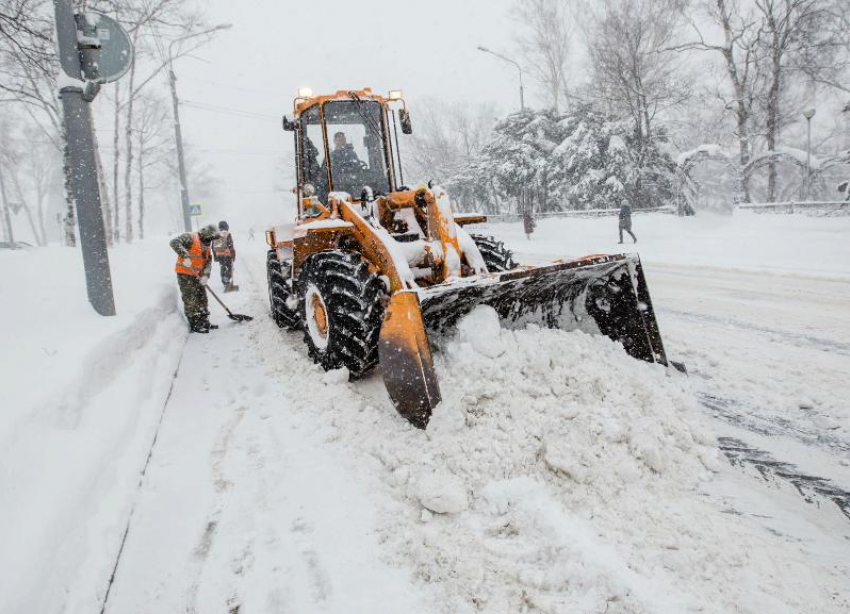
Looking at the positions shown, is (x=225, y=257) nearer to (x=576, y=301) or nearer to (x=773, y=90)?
(x=576, y=301)

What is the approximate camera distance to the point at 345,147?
17.8ft

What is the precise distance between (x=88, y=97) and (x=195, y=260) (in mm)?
2796

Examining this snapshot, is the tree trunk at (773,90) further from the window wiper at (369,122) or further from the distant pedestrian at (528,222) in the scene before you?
the window wiper at (369,122)

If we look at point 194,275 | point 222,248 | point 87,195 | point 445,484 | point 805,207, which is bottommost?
point 445,484

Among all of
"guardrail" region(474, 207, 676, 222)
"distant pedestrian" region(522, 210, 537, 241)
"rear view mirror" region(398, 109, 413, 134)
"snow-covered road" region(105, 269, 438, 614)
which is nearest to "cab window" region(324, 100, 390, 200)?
"rear view mirror" region(398, 109, 413, 134)

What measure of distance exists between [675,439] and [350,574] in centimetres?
203

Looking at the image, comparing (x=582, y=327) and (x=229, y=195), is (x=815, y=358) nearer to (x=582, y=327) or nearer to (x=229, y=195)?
(x=582, y=327)

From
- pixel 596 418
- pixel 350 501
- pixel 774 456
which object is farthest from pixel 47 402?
pixel 774 456

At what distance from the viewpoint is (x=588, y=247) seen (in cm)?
1728

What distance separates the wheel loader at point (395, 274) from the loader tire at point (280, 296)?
0.53m

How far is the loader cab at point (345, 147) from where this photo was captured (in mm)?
5336

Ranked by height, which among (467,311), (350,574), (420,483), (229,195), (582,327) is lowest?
(350,574)

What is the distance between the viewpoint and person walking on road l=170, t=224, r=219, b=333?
698 cm

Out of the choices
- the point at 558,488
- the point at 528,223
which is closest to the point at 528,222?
the point at 528,223
